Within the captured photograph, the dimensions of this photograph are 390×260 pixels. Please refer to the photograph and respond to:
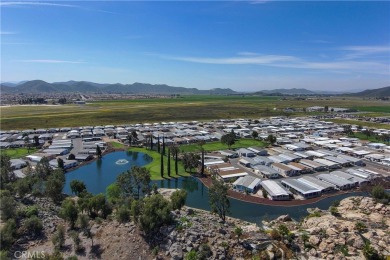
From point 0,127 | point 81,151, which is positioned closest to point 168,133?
point 81,151

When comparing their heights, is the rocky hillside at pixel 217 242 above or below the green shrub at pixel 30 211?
below

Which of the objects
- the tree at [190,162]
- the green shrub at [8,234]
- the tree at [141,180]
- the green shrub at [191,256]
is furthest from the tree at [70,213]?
the tree at [190,162]

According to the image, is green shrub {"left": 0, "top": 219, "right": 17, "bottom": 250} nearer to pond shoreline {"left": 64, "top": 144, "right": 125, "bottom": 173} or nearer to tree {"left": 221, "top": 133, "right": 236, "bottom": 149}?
pond shoreline {"left": 64, "top": 144, "right": 125, "bottom": 173}

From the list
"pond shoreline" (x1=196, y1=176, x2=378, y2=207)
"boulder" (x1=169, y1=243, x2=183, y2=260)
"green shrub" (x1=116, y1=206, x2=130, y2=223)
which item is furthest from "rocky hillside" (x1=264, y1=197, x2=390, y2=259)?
"green shrub" (x1=116, y1=206, x2=130, y2=223)

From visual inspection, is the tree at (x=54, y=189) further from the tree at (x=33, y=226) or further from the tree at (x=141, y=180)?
the tree at (x=141, y=180)

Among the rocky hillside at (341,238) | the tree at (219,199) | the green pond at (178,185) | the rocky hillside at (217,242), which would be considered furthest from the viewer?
the green pond at (178,185)

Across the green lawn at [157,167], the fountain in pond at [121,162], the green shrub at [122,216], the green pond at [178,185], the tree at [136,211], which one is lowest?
the green pond at [178,185]
